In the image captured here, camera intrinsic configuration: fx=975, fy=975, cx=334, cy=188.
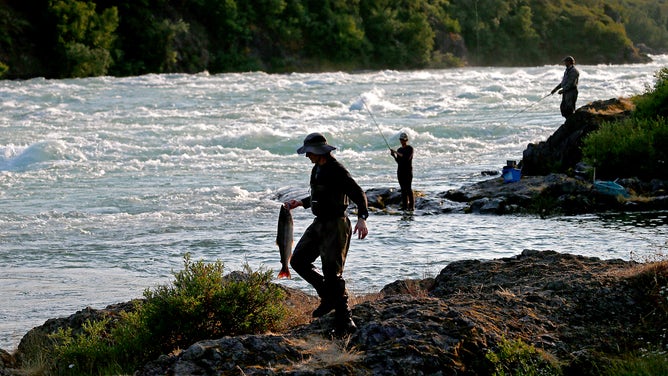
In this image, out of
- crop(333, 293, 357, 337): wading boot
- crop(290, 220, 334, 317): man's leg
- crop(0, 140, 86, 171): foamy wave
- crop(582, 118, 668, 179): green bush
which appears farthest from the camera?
crop(0, 140, 86, 171): foamy wave

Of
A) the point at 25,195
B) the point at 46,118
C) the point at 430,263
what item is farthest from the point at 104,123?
the point at 430,263

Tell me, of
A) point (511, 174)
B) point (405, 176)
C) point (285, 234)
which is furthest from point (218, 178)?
point (285, 234)

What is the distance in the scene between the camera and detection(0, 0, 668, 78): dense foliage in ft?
183

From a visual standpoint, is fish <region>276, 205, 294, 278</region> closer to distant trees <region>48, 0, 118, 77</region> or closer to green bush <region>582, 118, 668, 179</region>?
green bush <region>582, 118, 668, 179</region>

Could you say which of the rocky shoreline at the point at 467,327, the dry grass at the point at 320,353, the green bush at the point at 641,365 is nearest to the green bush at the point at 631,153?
the rocky shoreline at the point at 467,327

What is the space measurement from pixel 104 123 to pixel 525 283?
2519 centimetres

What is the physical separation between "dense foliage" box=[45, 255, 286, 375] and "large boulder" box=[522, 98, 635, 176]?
1440cm

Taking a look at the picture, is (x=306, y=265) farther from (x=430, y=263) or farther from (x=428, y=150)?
(x=428, y=150)

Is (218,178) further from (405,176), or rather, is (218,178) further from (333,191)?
(333,191)

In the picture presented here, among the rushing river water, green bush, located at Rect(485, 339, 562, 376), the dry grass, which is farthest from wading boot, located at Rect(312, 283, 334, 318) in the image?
the rushing river water

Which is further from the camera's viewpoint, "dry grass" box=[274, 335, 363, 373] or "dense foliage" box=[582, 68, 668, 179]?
"dense foliage" box=[582, 68, 668, 179]

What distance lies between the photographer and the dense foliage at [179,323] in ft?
26.1

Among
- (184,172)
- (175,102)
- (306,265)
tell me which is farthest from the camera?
(175,102)

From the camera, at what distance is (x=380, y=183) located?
23.0m
